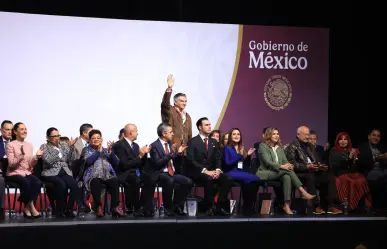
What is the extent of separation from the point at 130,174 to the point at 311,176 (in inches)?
85.9

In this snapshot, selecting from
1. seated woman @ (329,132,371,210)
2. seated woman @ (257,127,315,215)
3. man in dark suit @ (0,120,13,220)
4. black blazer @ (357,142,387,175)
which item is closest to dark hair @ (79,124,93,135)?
man in dark suit @ (0,120,13,220)

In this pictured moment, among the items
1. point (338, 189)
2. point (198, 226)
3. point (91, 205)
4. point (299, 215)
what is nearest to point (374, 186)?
→ point (338, 189)

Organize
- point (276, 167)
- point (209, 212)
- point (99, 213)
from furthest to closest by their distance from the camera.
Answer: point (276, 167), point (209, 212), point (99, 213)

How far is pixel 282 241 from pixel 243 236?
448 mm

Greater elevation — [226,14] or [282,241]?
[226,14]

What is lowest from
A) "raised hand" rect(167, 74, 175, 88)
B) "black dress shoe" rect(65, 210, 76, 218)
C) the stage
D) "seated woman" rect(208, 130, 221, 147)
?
the stage

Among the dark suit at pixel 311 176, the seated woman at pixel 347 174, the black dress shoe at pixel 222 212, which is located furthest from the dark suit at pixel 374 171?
the black dress shoe at pixel 222 212

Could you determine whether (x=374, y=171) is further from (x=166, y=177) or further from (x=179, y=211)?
(x=166, y=177)

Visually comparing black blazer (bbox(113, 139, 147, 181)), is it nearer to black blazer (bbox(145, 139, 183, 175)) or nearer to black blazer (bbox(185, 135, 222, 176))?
black blazer (bbox(145, 139, 183, 175))

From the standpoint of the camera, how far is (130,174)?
8562 mm

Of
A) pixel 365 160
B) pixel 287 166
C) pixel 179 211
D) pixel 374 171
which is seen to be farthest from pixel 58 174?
pixel 374 171

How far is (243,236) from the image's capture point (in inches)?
320

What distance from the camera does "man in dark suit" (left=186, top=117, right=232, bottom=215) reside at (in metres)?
8.70

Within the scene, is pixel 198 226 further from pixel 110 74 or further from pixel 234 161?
pixel 110 74
